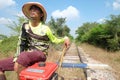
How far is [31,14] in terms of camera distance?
3609 millimetres

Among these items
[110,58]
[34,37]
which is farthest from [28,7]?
[110,58]

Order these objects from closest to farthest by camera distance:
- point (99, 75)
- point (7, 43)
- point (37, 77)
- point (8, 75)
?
point (37, 77) → point (8, 75) → point (7, 43) → point (99, 75)

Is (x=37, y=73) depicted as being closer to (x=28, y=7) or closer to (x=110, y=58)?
(x=28, y=7)

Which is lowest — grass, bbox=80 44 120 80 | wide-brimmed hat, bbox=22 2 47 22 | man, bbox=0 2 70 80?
grass, bbox=80 44 120 80

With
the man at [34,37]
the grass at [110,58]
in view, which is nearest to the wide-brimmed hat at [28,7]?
the man at [34,37]

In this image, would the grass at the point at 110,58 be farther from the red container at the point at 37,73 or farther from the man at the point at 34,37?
the red container at the point at 37,73

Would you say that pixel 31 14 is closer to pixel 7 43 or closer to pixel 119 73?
pixel 7 43

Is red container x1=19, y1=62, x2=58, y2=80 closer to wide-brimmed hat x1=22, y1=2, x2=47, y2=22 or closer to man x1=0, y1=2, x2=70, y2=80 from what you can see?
man x1=0, y1=2, x2=70, y2=80

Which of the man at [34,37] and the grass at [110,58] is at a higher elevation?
the man at [34,37]

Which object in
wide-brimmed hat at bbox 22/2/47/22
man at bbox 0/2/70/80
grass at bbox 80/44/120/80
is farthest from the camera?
grass at bbox 80/44/120/80

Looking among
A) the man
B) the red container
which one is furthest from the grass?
the red container

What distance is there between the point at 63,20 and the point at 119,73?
46.4m

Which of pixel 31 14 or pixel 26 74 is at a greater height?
pixel 31 14

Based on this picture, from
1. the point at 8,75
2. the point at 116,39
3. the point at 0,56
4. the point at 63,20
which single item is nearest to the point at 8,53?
the point at 0,56
